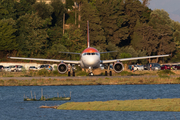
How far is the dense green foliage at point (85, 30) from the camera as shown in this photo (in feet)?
357

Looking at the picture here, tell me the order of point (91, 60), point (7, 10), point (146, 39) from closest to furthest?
point (91, 60) → point (7, 10) → point (146, 39)

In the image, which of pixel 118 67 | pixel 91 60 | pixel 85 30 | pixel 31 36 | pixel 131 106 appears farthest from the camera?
pixel 85 30

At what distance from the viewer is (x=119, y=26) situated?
132 metres

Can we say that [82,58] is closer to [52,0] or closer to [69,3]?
[52,0]

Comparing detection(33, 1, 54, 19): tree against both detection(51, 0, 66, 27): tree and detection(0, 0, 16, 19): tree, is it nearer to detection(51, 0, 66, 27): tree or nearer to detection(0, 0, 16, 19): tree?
detection(51, 0, 66, 27): tree

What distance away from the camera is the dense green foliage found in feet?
357

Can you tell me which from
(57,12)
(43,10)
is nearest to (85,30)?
(43,10)

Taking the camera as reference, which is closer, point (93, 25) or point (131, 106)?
point (131, 106)

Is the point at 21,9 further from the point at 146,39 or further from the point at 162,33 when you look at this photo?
the point at 162,33

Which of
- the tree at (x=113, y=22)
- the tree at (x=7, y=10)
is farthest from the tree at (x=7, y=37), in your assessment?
the tree at (x=113, y=22)

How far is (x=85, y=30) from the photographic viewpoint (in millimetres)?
126625

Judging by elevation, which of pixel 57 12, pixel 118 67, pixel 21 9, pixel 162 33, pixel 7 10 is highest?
pixel 57 12

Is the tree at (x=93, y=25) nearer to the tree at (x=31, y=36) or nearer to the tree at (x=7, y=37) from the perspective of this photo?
the tree at (x=31, y=36)

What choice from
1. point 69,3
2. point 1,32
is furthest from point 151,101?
point 69,3
